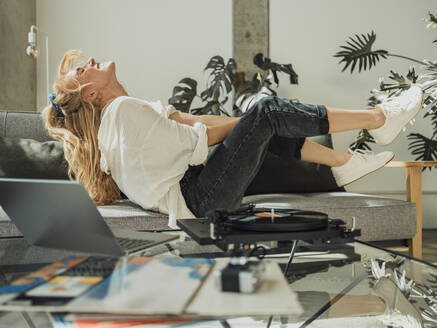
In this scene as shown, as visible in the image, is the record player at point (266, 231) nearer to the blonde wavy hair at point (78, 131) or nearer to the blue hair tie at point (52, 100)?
the blonde wavy hair at point (78, 131)

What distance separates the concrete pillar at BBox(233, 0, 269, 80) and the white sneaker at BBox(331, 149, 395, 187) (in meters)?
1.72

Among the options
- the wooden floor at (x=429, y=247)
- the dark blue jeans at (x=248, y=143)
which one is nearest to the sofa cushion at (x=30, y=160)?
the dark blue jeans at (x=248, y=143)

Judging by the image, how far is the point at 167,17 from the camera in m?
3.28

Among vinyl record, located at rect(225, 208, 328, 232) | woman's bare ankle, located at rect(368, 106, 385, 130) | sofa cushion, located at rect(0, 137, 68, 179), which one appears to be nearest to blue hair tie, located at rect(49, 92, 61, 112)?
sofa cushion, located at rect(0, 137, 68, 179)

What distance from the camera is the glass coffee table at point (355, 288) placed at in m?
0.71

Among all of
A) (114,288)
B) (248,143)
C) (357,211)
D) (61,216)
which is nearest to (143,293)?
(114,288)

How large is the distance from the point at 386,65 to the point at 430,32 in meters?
0.51

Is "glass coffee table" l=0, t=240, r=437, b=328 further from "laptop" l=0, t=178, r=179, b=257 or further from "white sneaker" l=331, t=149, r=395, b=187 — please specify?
"white sneaker" l=331, t=149, r=395, b=187

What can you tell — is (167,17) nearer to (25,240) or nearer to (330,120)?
(330,120)

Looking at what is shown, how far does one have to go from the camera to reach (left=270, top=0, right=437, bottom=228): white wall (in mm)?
3377

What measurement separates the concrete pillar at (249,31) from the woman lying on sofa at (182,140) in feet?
5.76

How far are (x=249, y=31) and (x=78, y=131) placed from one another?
207 cm

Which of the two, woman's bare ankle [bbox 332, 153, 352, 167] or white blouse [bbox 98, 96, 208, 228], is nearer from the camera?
white blouse [bbox 98, 96, 208, 228]

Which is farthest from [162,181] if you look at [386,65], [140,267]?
[386,65]
